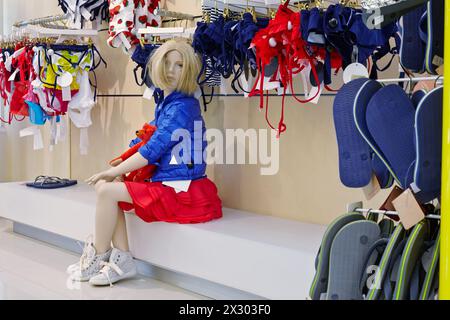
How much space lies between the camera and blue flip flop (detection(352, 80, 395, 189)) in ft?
5.70

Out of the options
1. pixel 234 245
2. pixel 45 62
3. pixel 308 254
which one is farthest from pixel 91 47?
pixel 308 254

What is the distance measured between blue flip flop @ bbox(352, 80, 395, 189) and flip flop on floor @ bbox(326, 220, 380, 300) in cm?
17

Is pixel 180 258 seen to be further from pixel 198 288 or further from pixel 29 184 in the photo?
pixel 29 184

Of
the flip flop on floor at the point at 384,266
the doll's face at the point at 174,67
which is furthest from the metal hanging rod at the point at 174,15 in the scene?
the flip flop on floor at the point at 384,266

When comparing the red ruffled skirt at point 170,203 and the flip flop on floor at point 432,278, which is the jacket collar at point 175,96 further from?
the flip flop on floor at point 432,278

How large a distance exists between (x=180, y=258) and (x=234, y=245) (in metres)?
0.41

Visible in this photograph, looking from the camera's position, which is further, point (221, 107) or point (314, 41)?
point (221, 107)

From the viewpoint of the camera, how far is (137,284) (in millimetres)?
3432

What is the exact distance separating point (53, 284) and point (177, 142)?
3.42ft

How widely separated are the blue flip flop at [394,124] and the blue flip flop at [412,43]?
0.68ft

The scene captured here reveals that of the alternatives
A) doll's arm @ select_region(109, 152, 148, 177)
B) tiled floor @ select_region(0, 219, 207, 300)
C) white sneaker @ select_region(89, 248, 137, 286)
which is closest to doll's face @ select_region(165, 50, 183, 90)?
doll's arm @ select_region(109, 152, 148, 177)

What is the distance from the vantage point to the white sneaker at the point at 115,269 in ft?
10.9

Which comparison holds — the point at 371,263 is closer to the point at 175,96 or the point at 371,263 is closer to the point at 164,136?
the point at 164,136

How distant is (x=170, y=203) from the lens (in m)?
3.30
